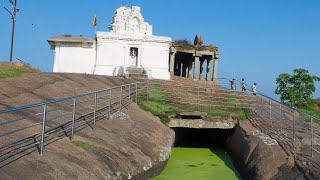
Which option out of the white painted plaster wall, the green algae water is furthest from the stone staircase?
the green algae water

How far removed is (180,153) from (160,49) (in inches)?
668

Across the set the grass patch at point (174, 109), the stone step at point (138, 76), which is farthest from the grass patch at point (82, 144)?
the stone step at point (138, 76)

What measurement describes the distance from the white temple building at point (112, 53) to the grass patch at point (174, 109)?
1144 cm

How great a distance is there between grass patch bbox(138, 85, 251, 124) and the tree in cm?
1234

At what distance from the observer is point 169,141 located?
14.9 metres

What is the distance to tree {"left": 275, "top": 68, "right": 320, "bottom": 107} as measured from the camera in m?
31.4

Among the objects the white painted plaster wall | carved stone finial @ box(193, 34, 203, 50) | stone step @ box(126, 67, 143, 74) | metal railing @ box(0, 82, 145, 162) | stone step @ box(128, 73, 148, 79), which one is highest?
carved stone finial @ box(193, 34, 203, 50)

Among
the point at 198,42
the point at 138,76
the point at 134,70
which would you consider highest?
the point at 198,42

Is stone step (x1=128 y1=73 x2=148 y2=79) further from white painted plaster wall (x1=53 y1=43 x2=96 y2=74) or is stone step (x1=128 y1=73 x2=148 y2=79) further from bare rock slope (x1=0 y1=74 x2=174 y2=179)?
bare rock slope (x1=0 y1=74 x2=174 y2=179)

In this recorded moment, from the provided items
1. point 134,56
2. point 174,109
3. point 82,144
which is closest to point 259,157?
point 82,144

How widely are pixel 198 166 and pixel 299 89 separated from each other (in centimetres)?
2058

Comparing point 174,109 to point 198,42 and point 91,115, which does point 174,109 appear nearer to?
point 91,115

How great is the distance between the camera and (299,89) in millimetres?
31938

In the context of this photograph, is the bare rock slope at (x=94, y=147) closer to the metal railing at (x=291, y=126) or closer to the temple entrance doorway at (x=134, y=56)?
the metal railing at (x=291, y=126)
